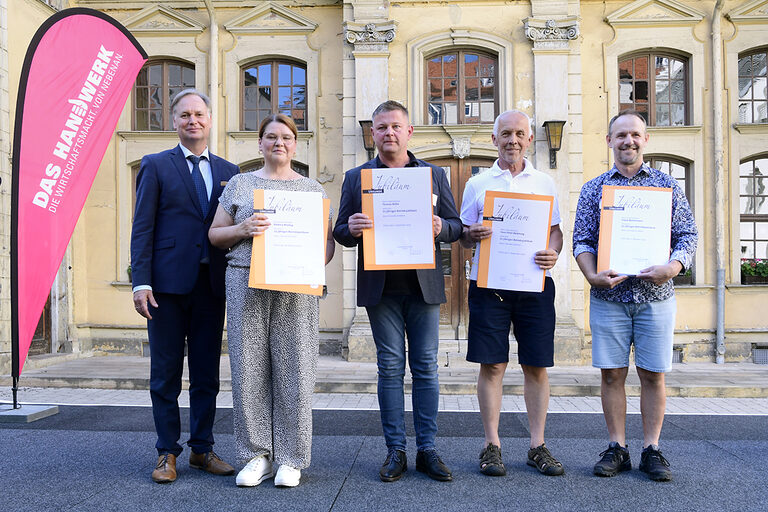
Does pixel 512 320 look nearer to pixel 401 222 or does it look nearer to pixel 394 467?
pixel 401 222

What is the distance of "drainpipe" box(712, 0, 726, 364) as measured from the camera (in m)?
10.1

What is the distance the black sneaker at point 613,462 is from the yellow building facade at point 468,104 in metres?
6.04

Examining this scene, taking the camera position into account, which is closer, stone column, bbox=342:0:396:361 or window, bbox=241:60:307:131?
stone column, bbox=342:0:396:361

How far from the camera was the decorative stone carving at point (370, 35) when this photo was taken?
10.1 m

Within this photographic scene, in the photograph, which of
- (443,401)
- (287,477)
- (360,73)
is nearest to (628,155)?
(287,477)

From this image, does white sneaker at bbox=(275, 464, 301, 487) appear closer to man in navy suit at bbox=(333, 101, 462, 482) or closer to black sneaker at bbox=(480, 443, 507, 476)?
man in navy suit at bbox=(333, 101, 462, 482)

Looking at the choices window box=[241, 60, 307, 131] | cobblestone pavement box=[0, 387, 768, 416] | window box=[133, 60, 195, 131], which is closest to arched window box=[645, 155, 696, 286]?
cobblestone pavement box=[0, 387, 768, 416]

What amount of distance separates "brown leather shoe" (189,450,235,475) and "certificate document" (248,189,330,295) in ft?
3.60

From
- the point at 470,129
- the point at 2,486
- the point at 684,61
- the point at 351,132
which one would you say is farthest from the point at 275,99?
the point at 2,486

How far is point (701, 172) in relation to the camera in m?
10.3

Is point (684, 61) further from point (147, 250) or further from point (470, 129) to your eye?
point (147, 250)

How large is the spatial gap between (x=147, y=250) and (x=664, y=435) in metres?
3.90

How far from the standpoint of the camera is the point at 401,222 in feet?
11.6

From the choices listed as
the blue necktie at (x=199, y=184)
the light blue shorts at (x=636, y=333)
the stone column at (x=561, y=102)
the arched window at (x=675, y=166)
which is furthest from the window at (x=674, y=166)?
the blue necktie at (x=199, y=184)
